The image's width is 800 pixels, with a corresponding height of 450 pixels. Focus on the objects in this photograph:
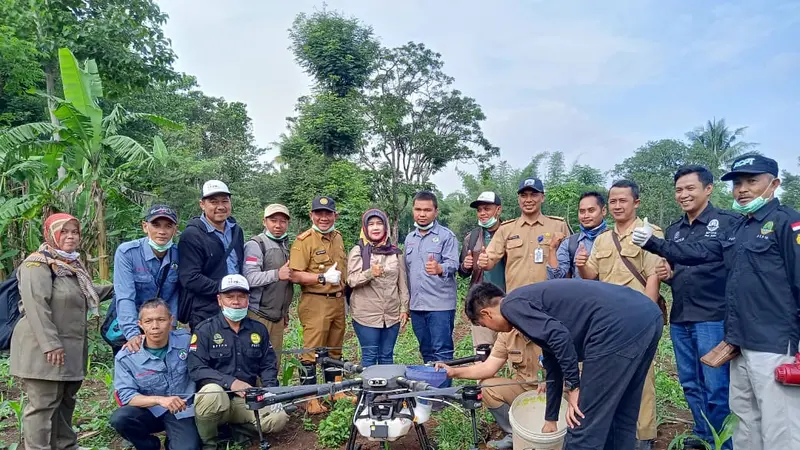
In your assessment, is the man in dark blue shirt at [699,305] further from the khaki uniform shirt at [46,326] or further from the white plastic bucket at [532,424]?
the khaki uniform shirt at [46,326]

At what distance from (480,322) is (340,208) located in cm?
1448

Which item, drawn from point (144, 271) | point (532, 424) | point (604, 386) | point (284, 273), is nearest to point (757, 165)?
point (604, 386)

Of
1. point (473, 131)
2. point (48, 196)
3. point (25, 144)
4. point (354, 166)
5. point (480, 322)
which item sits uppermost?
point (473, 131)

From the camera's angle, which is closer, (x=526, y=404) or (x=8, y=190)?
(x=526, y=404)

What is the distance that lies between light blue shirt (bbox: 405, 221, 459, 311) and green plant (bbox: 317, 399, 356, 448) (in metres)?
1.21

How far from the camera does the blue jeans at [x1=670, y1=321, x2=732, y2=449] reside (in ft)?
12.7

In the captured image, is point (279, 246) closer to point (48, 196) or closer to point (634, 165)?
point (48, 196)

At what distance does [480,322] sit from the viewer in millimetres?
3326

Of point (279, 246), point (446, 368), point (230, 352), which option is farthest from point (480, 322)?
point (279, 246)

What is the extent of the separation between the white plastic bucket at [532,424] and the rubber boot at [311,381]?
187 centimetres

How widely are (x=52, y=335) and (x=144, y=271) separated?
2.72 ft

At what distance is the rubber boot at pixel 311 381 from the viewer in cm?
472

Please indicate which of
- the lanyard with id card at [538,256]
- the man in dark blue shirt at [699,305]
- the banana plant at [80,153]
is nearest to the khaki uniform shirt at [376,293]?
the lanyard with id card at [538,256]

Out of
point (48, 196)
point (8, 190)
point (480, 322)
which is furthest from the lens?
point (8, 190)
